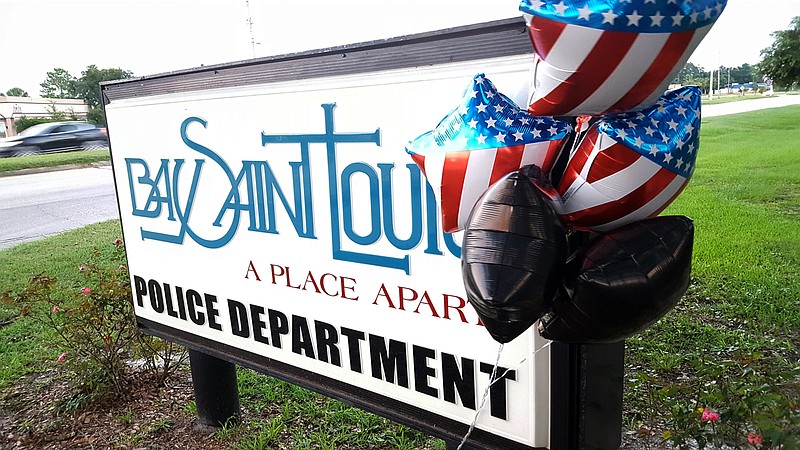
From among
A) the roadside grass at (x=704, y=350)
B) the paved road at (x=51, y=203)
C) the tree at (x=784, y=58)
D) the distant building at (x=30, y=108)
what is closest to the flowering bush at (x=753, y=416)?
the roadside grass at (x=704, y=350)

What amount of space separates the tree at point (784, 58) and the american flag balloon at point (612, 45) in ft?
19.1

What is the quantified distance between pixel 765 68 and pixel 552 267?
7.11 m

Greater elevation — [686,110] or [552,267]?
[686,110]

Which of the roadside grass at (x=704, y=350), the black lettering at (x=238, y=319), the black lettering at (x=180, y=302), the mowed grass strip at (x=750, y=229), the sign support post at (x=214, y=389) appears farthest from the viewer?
the mowed grass strip at (x=750, y=229)

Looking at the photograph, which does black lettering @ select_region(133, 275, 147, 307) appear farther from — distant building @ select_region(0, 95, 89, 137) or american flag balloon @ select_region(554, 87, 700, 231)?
distant building @ select_region(0, 95, 89, 137)

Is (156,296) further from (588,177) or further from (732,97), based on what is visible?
(732,97)

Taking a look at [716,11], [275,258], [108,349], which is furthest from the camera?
[108,349]

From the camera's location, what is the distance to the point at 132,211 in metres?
2.67

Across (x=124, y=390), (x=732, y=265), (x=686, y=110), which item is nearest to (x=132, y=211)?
(x=124, y=390)

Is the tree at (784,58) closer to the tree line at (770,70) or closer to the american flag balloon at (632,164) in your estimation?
the tree line at (770,70)

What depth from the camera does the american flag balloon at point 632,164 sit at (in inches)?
35.2

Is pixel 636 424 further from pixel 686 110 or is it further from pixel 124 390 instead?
pixel 124 390

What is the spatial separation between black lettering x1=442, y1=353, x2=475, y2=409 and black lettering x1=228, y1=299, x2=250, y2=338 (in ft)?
2.99

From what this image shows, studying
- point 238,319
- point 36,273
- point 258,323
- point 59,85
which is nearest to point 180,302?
point 238,319
